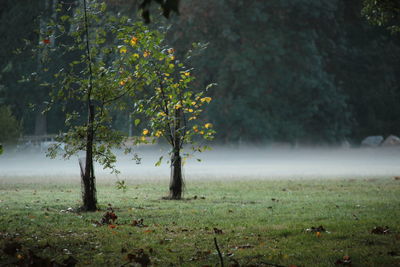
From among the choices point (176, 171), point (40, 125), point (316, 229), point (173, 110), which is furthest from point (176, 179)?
point (40, 125)

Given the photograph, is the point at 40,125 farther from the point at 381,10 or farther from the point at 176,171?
the point at 381,10

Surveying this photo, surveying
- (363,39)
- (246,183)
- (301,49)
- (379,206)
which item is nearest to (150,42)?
(379,206)

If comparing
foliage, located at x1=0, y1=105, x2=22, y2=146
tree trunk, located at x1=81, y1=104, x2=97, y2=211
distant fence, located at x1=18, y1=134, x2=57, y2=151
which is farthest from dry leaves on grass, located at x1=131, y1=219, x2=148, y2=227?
distant fence, located at x1=18, y1=134, x2=57, y2=151

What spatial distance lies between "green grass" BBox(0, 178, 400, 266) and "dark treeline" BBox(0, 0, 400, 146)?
90.1ft

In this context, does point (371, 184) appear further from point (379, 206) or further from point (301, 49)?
point (301, 49)

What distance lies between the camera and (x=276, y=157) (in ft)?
132

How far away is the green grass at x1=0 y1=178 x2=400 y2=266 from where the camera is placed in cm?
684

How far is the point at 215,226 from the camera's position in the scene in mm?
9266

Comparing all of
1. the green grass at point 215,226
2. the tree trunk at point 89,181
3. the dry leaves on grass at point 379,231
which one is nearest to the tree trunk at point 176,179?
the green grass at point 215,226

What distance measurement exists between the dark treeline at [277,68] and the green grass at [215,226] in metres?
27.4

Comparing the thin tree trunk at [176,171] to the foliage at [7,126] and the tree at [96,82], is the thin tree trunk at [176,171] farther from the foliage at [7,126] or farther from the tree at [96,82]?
the foliage at [7,126]

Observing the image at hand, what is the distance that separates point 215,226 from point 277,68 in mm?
36543

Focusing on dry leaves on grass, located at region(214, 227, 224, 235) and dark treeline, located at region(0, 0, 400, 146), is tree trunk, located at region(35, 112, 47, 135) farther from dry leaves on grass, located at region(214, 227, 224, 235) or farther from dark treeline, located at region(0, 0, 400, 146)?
dry leaves on grass, located at region(214, 227, 224, 235)

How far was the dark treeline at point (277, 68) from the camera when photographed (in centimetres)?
4338
